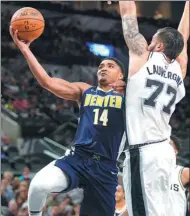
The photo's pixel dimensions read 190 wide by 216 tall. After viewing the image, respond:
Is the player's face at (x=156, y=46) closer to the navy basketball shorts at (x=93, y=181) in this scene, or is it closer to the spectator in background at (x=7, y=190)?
the navy basketball shorts at (x=93, y=181)

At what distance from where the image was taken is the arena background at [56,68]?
1578 centimetres

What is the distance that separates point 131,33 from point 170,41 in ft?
1.41

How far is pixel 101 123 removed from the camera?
5.25 meters

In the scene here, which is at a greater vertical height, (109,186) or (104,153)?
(104,153)

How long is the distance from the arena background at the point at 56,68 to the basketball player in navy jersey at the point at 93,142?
359 inches

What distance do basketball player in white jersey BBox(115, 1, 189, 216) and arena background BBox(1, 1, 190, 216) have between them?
9.60m

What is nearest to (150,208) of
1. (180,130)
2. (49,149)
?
(49,149)

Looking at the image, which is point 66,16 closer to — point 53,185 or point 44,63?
point 44,63

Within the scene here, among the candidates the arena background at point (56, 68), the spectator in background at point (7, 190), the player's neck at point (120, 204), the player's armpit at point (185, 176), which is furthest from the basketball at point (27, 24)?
the arena background at point (56, 68)

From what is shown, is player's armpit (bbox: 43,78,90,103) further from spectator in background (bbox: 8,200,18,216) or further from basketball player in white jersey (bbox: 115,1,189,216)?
spectator in background (bbox: 8,200,18,216)

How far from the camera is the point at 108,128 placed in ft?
17.3

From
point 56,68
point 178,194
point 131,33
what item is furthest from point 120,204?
point 56,68

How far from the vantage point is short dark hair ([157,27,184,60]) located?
197 inches

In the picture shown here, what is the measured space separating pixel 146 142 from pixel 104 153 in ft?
1.78
